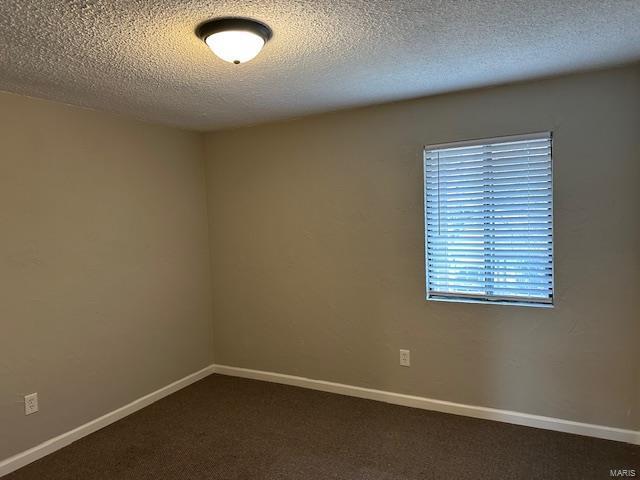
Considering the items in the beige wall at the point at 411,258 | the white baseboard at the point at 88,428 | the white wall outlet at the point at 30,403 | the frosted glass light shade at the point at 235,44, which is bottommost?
the white baseboard at the point at 88,428

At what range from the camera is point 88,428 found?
10.1 feet

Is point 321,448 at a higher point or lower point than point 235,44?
lower

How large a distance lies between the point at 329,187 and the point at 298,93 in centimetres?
87

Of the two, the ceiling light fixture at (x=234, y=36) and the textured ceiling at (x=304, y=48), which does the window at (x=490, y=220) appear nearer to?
the textured ceiling at (x=304, y=48)

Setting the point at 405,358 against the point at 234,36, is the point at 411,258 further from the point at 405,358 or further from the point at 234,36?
the point at 234,36

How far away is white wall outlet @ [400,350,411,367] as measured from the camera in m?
3.32

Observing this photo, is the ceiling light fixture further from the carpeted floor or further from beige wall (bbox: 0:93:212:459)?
the carpeted floor

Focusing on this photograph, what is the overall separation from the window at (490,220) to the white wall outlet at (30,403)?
270 centimetres

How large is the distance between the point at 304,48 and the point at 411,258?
171 cm

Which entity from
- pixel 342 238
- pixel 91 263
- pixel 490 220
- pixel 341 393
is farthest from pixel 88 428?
pixel 490 220

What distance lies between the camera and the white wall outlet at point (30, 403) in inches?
108

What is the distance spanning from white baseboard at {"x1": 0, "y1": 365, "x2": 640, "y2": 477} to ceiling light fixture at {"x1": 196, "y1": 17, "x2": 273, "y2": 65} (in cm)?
263

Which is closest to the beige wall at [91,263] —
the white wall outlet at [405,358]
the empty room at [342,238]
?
the empty room at [342,238]

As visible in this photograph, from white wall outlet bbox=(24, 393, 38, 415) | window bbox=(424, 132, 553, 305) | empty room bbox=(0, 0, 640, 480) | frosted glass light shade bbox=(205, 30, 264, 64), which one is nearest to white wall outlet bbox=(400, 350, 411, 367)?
empty room bbox=(0, 0, 640, 480)
